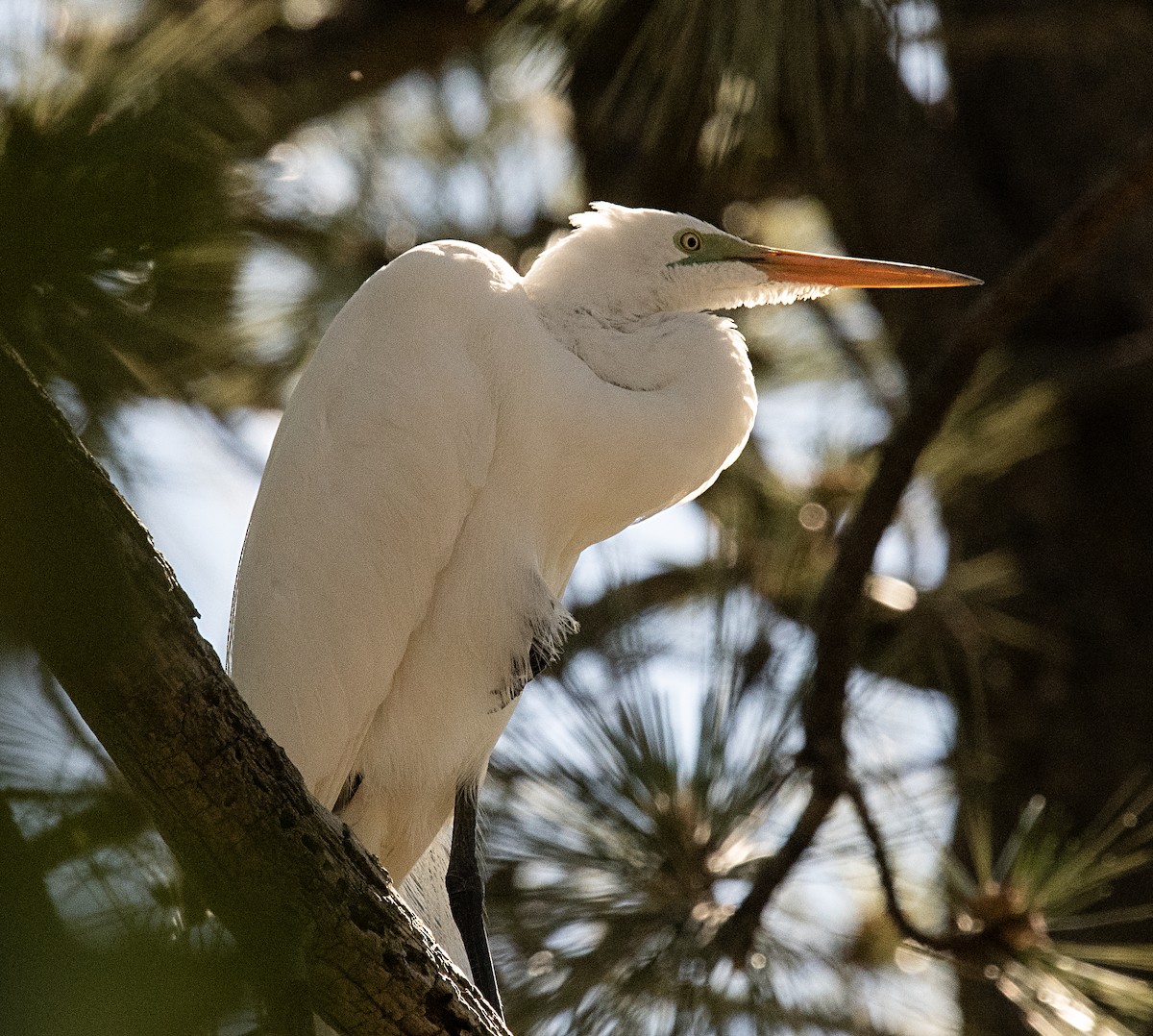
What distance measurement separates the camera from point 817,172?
2.95 m

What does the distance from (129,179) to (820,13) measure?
166cm

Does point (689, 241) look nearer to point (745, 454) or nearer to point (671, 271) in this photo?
point (671, 271)

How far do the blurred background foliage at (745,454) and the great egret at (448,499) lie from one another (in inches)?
7.4

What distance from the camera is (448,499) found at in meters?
1.74

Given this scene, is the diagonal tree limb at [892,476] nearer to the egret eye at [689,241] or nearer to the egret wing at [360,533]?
the egret eye at [689,241]

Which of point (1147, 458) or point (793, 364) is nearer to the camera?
point (1147, 458)

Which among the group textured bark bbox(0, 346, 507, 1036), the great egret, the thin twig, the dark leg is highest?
textured bark bbox(0, 346, 507, 1036)

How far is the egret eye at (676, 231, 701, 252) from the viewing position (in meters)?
1.96

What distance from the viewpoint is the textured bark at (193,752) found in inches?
30.8

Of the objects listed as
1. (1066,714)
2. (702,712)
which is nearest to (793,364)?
(1066,714)

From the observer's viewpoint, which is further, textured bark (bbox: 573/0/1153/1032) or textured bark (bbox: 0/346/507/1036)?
textured bark (bbox: 573/0/1153/1032)

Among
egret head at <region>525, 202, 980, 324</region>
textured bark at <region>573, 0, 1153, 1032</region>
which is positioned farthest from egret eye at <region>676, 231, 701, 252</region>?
textured bark at <region>573, 0, 1153, 1032</region>

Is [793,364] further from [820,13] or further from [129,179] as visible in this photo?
[129,179]

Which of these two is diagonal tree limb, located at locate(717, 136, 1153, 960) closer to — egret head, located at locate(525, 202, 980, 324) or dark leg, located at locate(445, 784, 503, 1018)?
egret head, located at locate(525, 202, 980, 324)
